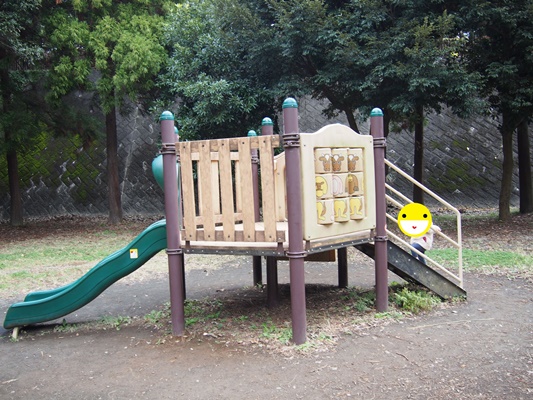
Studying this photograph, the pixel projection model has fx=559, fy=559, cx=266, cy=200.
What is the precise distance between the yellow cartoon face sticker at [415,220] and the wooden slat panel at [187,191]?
7.59 feet

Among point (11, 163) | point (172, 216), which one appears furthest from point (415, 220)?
point (11, 163)

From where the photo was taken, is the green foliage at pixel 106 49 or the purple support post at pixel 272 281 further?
A: the green foliage at pixel 106 49

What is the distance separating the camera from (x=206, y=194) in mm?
5344

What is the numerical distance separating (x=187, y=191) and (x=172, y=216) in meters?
Answer: 0.28

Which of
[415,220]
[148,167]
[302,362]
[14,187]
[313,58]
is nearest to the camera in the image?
[302,362]

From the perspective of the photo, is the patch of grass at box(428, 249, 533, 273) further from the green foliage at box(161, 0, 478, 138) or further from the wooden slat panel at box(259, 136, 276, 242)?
the wooden slat panel at box(259, 136, 276, 242)

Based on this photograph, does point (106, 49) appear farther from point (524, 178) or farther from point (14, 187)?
point (524, 178)

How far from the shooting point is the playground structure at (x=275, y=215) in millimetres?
4871

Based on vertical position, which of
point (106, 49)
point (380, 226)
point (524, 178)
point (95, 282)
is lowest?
point (95, 282)

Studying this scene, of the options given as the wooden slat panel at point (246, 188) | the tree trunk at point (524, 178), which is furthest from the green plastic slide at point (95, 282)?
the tree trunk at point (524, 178)

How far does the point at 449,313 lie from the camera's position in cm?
576

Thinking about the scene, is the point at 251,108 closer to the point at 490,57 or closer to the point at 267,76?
the point at 267,76

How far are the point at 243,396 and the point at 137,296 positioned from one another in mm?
4051

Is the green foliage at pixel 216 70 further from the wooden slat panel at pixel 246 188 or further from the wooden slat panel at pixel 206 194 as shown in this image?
the wooden slat panel at pixel 246 188
